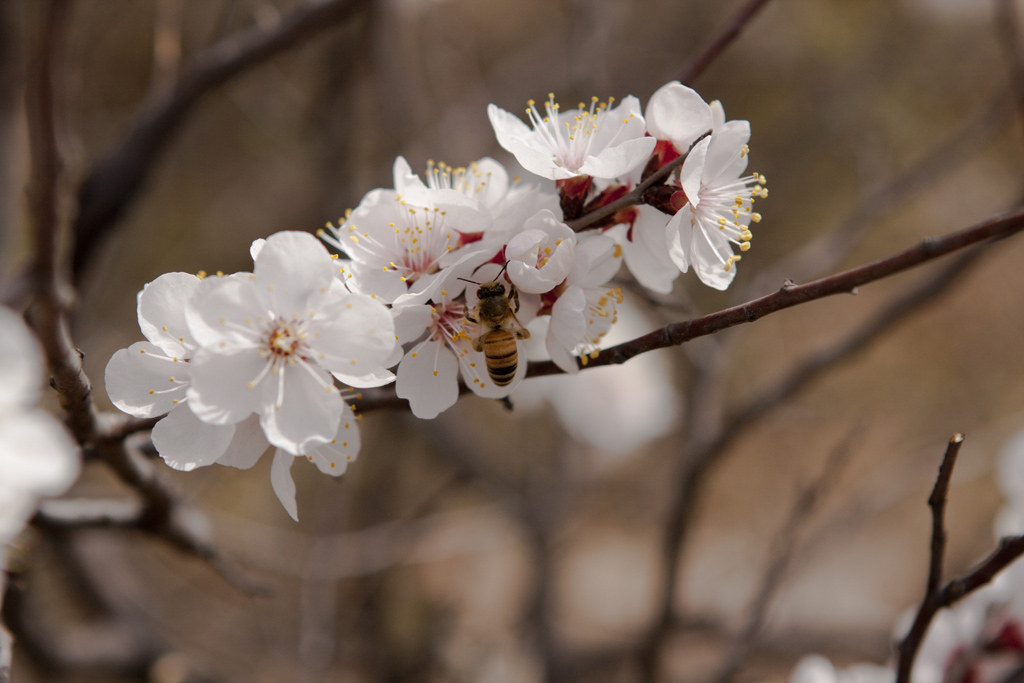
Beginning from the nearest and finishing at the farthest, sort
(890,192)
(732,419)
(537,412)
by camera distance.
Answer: (732,419) → (890,192) → (537,412)

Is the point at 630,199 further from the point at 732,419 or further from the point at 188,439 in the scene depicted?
the point at 732,419

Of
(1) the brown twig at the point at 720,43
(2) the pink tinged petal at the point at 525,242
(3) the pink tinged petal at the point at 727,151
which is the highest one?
(1) the brown twig at the point at 720,43

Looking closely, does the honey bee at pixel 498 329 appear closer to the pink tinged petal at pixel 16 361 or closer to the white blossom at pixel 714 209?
the white blossom at pixel 714 209

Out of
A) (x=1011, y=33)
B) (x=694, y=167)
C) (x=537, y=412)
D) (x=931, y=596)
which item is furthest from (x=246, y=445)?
(x=537, y=412)

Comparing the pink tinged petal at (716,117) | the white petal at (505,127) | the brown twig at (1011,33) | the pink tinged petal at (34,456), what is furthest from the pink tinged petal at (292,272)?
the brown twig at (1011,33)

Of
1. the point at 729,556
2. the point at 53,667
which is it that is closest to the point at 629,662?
the point at 729,556

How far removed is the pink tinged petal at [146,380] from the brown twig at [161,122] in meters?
0.93

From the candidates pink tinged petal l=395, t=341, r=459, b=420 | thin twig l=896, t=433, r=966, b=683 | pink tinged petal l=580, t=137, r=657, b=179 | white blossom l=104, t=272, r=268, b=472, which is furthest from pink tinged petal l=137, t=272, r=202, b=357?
thin twig l=896, t=433, r=966, b=683

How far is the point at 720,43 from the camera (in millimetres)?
1102

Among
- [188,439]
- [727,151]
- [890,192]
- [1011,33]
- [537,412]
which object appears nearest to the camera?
[188,439]

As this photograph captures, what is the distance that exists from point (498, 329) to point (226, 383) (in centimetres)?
31

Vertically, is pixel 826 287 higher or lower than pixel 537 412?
lower

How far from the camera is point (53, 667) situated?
5.88 feet

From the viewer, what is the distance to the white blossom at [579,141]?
2.61 ft
